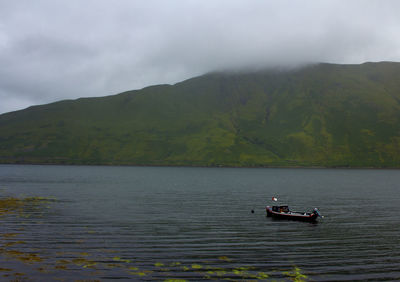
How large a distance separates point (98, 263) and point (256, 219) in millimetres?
36143

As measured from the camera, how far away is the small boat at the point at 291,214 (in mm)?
60531

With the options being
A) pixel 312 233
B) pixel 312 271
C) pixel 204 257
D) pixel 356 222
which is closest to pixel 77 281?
pixel 204 257

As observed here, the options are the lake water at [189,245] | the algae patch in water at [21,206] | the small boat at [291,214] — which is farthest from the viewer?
the algae patch in water at [21,206]

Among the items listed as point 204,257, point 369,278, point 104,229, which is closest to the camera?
point 369,278

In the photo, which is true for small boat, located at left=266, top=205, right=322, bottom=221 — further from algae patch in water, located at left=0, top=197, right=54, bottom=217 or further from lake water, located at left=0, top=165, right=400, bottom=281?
algae patch in water, located at left=0, top=197, right=54, bottom=217

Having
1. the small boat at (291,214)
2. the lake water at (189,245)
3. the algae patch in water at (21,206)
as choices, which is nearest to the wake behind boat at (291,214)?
the small boat at (291,214)

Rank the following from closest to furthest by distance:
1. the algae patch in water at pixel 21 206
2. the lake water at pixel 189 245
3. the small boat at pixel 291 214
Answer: the lake water at pixel 189 245 < the small boat at pixel 291 214 < the algae patch in water at pixel 21 206

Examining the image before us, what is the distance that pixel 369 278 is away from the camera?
30500 millimetres

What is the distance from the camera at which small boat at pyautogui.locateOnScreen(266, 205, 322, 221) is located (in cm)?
6053

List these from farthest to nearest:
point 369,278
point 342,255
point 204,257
Result: 1. point 342,255
2. point 204,257
3. point 369,278

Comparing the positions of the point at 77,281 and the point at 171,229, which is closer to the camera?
the point at 77,281

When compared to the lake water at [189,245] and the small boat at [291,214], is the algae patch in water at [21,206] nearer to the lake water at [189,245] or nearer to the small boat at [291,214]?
the lake water at [189,245]

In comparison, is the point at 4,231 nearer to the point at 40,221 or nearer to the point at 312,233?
the point at 40,221

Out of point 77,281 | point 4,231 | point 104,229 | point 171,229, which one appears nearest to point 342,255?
point 171,229
